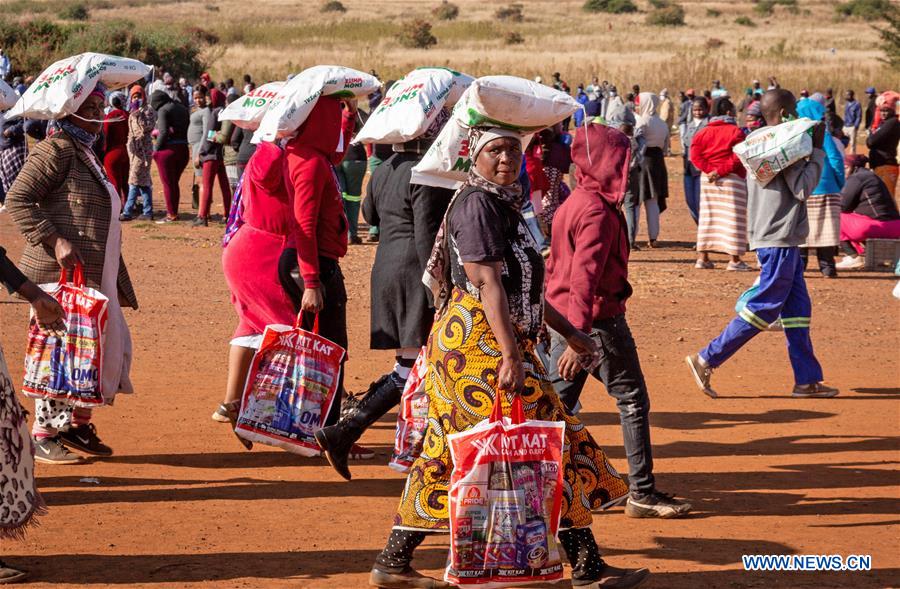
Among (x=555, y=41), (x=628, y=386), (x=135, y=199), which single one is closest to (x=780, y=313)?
(x=628, y=386)

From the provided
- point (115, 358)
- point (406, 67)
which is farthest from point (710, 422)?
point (406, 67)

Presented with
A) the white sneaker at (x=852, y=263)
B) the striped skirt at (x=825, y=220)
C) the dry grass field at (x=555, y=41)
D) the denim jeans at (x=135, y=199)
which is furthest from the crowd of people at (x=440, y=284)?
the dry grass field at (x=555, y=41)

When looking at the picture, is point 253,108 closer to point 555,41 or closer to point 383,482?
point 383,482

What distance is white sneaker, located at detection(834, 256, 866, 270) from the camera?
602 inches

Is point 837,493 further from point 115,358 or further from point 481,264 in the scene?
point 115,358

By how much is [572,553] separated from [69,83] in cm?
361

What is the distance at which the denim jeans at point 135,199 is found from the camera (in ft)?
62.1

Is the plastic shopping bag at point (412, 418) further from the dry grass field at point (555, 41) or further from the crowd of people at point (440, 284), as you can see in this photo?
the dry grass field at point (555, 41)

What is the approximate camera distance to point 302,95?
6.84m

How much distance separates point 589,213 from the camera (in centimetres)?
604

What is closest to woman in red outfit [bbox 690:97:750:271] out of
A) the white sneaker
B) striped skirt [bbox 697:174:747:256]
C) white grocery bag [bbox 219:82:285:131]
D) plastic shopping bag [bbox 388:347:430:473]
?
striped skirt [bbox 697:174:747:256]

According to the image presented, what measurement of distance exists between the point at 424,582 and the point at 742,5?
310 feet

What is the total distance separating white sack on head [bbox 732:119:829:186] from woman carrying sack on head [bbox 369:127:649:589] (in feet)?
14.6

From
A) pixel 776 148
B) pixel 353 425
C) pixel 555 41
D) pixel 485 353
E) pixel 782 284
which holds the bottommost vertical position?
pixel 555 41
